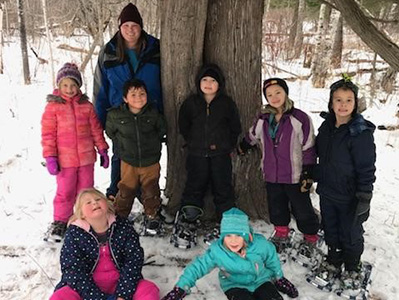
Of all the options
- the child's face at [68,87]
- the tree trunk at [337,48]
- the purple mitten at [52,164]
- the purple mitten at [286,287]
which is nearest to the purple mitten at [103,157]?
the purple mitten at [52,164]

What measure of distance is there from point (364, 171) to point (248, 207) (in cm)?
132

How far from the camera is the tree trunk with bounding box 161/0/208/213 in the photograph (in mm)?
3326

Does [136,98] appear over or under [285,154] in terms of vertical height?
over

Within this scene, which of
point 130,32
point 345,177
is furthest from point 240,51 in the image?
point 345,177

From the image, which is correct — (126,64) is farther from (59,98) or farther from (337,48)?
(337,48)

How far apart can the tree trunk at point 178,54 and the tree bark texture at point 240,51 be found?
0.13m

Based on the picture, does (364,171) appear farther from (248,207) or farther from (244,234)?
(248,207)

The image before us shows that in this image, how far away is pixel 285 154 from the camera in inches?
124

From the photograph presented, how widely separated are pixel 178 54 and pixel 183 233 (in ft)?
5.16

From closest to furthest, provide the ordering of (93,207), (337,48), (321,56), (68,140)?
(93,207) < (68,140) < (321,56) < (337,48)

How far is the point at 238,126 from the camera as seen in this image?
3375 mm

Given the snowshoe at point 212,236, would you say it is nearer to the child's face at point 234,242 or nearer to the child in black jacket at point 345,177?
the child's face at point 234,242

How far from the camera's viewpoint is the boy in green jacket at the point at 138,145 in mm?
3314

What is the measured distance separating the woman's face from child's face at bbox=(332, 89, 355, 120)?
5.73 ft
